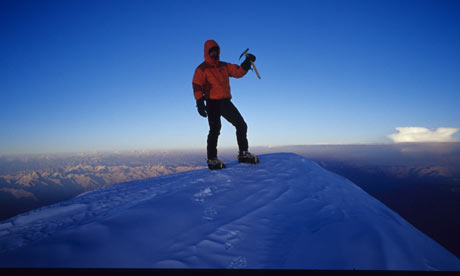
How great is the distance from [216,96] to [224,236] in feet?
11.2

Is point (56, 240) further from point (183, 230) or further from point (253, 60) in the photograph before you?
point (253, 60)

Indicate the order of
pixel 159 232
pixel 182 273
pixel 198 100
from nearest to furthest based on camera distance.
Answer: pixel 182 273 < pixel 159 232 < pixel 198 100

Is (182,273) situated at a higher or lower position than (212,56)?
lower

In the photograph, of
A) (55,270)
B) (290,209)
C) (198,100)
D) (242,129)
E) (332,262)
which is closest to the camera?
(55,270)

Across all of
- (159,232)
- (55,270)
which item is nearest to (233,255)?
(159,232)

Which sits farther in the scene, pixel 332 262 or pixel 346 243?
pixel 346 243

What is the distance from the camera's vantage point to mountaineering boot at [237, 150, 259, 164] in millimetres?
4723

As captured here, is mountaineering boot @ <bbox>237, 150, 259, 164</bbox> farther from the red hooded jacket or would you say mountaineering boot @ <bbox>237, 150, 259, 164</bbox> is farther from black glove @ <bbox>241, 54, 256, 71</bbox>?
black glove @ <bbox>241, 54, 256, 71</bbox>

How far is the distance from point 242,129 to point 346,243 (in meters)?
3.42

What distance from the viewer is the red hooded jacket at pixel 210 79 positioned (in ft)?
14.9

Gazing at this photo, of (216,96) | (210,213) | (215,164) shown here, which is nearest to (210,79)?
(216,96)

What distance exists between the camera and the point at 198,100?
4523mm

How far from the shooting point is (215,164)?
4633 millimetres

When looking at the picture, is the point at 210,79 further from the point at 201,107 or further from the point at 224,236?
the point at 224,236
